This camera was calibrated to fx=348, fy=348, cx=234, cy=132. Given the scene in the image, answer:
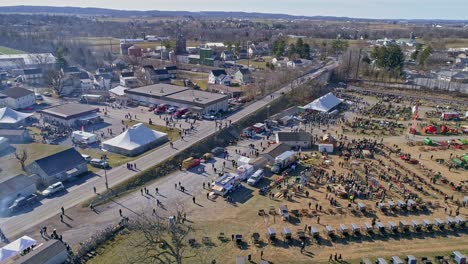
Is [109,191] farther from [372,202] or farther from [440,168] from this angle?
[440,168]

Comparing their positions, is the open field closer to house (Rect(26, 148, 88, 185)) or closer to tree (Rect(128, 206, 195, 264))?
tree (Rect(128, 206, 195, 264))

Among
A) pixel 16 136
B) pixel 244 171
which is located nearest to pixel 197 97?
pixel 244 171

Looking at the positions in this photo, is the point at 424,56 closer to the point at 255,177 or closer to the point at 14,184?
the point at 255,177

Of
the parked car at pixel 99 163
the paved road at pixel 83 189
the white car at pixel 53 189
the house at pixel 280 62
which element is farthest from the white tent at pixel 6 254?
the house at pixel 280 62

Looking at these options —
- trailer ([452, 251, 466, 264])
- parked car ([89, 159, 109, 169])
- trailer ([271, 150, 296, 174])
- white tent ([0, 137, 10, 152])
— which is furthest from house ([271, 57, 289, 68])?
trailer ([452, 251, 466, 264])

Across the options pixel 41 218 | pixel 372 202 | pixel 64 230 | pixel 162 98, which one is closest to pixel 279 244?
pixel 372 202

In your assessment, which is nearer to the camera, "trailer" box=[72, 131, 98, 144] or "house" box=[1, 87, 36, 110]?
"trailer" box=[72, 131, 98, 144]
